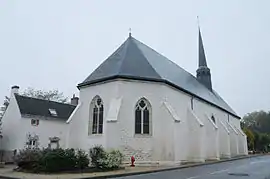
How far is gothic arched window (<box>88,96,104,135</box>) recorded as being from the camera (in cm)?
1939

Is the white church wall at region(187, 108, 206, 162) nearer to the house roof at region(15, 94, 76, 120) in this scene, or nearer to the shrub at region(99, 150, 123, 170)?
the shrub at region(99, 150, 123, 170)

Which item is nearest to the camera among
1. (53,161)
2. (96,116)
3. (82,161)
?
(53,161)

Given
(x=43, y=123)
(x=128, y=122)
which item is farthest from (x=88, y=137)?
(x=43, y=123)

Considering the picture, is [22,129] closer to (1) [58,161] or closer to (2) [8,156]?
(2) [8,156]

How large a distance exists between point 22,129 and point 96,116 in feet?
32.3

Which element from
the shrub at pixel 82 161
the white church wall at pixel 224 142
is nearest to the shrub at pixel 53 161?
the shrub at pixel 82 161

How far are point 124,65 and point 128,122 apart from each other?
173 inches

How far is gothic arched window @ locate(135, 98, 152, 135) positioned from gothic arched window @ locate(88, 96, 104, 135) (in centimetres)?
262

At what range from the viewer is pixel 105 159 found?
14570mm

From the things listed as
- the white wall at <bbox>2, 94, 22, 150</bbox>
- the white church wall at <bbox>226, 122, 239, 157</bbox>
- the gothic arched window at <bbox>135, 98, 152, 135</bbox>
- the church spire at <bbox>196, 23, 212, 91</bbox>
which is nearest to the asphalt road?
the gothic arched window at <bbox>135, 98, 152, 135</bbox>

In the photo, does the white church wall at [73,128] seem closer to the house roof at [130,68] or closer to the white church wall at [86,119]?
the white church wall at [86,119]

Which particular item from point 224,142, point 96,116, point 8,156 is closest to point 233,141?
point 224,142

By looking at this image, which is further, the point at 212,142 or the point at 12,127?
the point at 12,127

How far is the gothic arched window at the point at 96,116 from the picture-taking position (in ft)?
63.6
